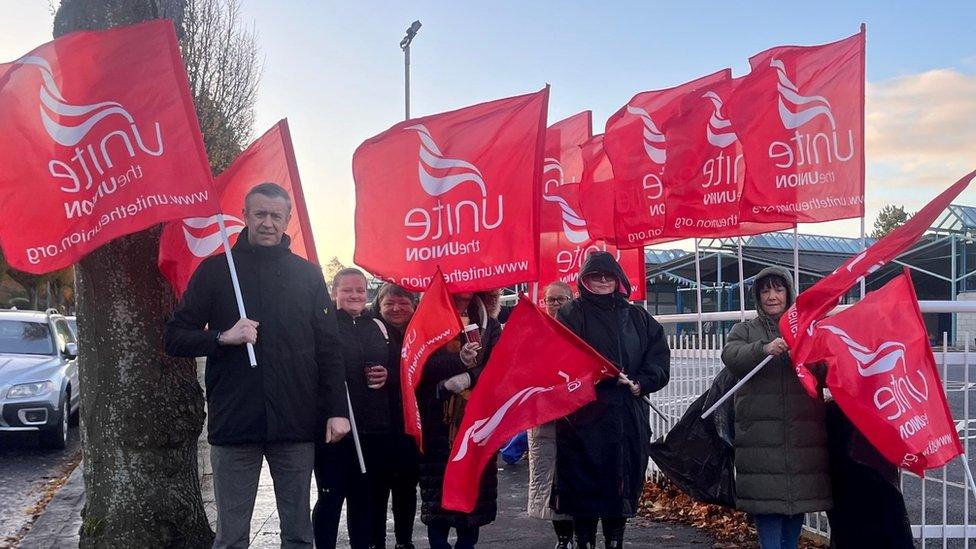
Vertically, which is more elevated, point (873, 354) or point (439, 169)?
point (439, 169)

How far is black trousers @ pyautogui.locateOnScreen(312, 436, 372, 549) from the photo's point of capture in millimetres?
5664

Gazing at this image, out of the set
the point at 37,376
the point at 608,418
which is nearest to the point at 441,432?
the point at 608,418

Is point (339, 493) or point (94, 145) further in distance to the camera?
point (339, 493)

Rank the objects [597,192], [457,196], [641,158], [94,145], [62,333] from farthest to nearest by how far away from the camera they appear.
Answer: [62,333], [597,192], [641,158], [457,196], [94,145]

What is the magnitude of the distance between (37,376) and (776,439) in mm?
9303

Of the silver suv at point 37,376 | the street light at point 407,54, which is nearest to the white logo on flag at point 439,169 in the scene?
the silver suv at point 37,376

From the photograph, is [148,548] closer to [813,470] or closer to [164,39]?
[164,39]

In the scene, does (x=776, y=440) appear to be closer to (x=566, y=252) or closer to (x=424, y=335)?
(x=424, y=335)

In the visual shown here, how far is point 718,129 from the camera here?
784cm

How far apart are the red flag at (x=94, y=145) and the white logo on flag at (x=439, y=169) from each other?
4.82 feet

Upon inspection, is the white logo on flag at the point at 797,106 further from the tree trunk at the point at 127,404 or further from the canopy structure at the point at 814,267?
the canopy structure at the point at 814,267

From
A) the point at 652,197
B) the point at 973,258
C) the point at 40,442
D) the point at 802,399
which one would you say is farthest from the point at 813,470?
the point at 973,258

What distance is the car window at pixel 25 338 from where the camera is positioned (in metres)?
12.7

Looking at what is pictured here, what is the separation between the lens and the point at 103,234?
4836 mm
